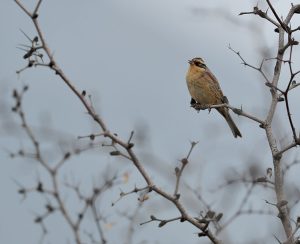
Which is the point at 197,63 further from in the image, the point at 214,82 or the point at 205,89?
the point at 205,89

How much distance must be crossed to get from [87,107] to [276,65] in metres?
1.49

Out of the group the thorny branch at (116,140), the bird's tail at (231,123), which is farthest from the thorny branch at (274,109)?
the bird's tail at (231,123)

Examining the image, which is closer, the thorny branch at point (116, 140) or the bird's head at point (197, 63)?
the thorny branch at point (116, 140)

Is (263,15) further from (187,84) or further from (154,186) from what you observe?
(187,84)

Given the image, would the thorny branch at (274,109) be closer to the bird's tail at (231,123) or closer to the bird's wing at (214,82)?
the bird's tail at (231,123)

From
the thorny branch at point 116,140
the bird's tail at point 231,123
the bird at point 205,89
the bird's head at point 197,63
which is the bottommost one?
the thorny branch at point 116,140

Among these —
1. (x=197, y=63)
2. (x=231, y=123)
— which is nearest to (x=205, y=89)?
(x=197, y=63)

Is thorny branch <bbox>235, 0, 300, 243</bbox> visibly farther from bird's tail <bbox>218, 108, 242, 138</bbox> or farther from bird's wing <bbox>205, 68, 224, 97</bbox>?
bird's wing <bbox>205, 68, 224, 97</bbox>

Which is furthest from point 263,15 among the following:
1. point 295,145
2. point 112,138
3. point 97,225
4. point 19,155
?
point 19,155

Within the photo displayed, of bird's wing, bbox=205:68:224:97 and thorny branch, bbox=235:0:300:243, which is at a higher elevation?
bird's wing, bbox=205:68:224:97

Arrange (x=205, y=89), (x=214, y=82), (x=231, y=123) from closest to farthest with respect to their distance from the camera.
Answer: (x=231, y=123) < (x=205, y=89) < (x=214, y=82)

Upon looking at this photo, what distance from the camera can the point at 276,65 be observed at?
182 inches

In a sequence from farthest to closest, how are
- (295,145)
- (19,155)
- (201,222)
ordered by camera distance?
(19,155), (201,222), (295,145)

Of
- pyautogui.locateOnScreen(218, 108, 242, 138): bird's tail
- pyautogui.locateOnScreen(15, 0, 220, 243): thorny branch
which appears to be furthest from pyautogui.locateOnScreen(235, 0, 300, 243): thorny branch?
pyautogui.locateOnScreen(218, 108, 242, 138): bird's tail
